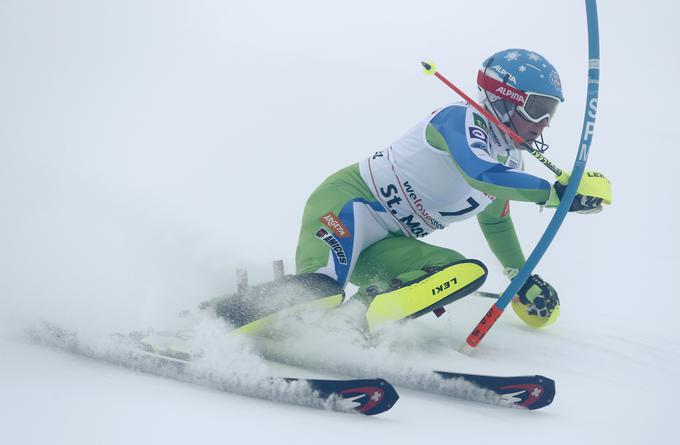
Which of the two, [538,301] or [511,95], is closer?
[511,95]

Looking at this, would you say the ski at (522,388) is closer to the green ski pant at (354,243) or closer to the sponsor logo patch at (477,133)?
the green ski pant at (354,243)

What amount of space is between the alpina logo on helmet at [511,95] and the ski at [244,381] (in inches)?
75.1

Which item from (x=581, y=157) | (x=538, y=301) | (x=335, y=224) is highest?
(x=581, y=157)

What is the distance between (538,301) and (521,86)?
1.75m

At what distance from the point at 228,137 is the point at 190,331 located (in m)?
5.68

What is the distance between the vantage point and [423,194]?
5016 millimetres

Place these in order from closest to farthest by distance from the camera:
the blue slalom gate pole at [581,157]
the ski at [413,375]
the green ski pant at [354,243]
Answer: the ski at [413,375] < the blue slalom gate pole at [581,157] < the green ski pant at [354,243]

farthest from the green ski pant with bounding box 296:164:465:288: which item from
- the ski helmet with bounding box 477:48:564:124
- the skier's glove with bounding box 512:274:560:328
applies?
the skier's glove with bounding box 512:274:560:328

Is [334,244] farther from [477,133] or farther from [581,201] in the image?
[581,201]

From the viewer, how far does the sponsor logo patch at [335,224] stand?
16.3ft

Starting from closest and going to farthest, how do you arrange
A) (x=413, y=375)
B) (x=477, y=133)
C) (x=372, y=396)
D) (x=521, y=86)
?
(x=372, y=396), (x=413, y=375), (x=477, y=133), (x=521, y=86)

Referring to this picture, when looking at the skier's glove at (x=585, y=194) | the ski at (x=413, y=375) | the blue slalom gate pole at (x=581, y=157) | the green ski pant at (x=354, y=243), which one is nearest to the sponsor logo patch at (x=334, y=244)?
the green ski pant at (x=354, y=243)

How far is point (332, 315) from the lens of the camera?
4.59 m

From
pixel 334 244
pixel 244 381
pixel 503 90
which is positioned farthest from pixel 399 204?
pixel 244 381
